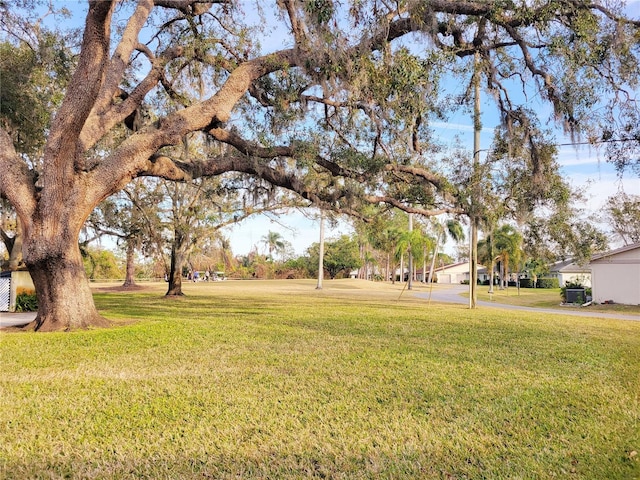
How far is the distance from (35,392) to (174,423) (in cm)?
190

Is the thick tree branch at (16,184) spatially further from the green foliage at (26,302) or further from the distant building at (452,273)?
the distant building at (452,273)

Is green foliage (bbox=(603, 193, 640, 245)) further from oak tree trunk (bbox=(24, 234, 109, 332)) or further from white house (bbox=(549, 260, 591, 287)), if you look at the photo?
oak tree trunk (bbox=(24, 234, 109, 332))

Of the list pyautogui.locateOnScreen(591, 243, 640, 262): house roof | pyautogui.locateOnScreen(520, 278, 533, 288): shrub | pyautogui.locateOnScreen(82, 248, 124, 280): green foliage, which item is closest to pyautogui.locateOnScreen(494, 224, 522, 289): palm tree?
pyautogui.locateOnScreen(591, 243, 640, 262): house roof

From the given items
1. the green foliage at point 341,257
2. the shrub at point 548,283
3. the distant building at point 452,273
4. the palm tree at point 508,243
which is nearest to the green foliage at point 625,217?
the palm tree at point 508,243

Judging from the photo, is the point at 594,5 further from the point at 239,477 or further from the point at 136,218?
the point at 136,218

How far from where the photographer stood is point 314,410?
12.1 ft

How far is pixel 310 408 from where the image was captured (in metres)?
3.73

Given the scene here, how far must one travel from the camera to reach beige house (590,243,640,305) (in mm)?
18672

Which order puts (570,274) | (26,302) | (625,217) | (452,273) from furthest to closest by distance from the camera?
(452,273), (570,274), (625,217), (26,302)

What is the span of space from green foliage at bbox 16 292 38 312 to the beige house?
21443mm

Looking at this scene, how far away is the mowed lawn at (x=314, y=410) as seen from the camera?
8.90ft

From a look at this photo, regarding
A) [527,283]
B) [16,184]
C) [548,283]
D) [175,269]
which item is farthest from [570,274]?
[16,184]

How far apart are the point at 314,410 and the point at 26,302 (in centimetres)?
1218

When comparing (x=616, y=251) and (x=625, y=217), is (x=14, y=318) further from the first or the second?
(x=625, y=217)
